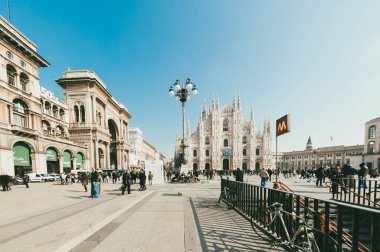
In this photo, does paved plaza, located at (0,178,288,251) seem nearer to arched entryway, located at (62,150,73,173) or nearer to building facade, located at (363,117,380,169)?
arched entryway, located at (62,150,73,173)

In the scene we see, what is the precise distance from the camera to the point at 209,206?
736cm

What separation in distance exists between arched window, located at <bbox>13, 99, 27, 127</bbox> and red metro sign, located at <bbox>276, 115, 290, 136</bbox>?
28.1m

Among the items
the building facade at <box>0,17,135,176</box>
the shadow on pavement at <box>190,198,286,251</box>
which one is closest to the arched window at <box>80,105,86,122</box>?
the building facade at <box>0,17,135,176</box>

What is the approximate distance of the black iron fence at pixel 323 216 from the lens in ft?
7.91

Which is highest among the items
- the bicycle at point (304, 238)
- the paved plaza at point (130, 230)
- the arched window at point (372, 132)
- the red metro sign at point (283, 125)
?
the arched window at point (372, 132)

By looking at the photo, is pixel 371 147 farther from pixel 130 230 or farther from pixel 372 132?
pixel 130 230

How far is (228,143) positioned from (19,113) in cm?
5293

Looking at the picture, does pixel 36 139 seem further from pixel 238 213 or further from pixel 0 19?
pixel 238 213

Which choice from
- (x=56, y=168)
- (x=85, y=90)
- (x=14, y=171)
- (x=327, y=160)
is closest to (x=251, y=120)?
(x=327, y=160)

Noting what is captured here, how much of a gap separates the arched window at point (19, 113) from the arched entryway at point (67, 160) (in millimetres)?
7750

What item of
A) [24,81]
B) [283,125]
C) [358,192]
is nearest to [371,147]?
[358,192]

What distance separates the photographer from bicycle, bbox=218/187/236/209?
6.71 m

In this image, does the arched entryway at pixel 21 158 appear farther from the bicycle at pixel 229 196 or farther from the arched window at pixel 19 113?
the bicycle at pixel 229 196

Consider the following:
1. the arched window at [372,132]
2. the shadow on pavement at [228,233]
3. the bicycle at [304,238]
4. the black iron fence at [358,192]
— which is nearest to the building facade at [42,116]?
the shadow on pavement at [228,233]
